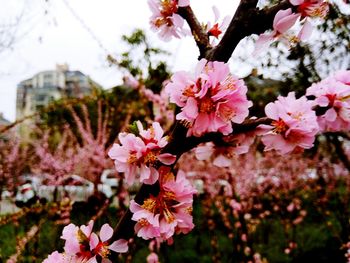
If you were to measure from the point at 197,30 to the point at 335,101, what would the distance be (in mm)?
466

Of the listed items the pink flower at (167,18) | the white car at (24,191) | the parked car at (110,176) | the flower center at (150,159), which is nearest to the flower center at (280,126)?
the flower center at (150,159)

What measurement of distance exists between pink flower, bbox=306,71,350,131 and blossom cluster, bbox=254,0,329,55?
17 centimetres

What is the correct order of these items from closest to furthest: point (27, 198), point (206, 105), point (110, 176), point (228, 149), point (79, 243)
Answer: point (206, 105)
point (79, 243)
point (228, 149)
point (27, 198)
point (110, 176)

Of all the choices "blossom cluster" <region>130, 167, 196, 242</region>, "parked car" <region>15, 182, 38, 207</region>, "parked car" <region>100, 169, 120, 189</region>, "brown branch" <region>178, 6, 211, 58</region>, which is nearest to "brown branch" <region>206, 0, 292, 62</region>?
"brown branch" <region>178, 6, 211, 58</region>

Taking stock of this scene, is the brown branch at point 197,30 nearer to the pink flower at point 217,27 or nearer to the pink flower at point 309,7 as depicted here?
the pink flower at point 217,27

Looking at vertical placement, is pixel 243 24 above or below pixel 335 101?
above

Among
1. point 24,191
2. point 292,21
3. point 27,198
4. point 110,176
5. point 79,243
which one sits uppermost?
point 292,21

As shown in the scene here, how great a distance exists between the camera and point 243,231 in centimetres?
529

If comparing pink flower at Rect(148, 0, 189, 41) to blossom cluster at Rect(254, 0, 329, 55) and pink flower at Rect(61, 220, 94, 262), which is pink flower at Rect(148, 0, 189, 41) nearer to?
blossom cluster at Rect(254, 0, 329, 55)

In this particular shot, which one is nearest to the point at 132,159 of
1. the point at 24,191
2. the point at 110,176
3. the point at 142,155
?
the point at 142,155

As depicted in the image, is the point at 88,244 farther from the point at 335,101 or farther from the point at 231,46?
the point at 335,101

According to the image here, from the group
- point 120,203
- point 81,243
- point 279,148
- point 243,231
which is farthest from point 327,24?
point 81,243

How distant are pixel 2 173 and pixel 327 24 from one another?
4.02m

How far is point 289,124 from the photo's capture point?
1064mm
